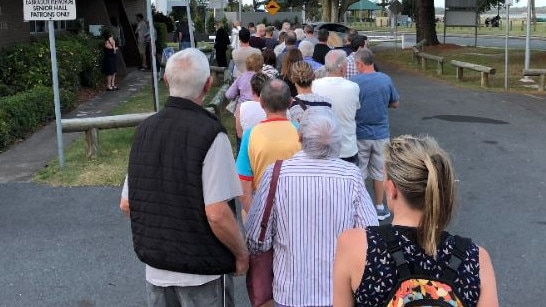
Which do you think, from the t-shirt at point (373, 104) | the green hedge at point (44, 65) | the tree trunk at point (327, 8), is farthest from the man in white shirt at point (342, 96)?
the tree trunk at point (327, 8)

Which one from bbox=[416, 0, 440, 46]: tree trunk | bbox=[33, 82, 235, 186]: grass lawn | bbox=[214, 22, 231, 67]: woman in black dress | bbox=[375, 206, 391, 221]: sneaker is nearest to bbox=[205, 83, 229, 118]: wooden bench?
bbox=[33, 82, 235, 186]: grass lawn

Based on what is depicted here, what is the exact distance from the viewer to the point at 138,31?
938 inches

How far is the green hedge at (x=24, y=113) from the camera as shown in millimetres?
10844

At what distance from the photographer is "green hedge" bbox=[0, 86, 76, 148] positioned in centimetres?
1084

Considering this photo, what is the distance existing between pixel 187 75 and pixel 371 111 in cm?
385

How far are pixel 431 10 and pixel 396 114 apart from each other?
1859 cm

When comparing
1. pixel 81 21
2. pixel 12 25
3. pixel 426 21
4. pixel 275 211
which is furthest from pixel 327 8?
pixel 275 211

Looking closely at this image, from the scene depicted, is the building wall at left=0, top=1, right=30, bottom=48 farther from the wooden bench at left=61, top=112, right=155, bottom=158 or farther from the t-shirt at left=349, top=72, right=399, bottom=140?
the t-shirt at left=349, top=72, right=399, bottom=140

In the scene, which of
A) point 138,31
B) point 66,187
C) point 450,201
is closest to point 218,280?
point 450,201

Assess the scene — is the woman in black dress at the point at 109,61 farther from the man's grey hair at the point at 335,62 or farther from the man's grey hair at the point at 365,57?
the man's grey hair at the point at 335,62

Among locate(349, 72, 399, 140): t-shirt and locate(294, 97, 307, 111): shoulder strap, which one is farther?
locate(349, 72, 399, 140): t-shirt

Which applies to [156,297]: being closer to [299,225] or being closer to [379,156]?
[299,225]

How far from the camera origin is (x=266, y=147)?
4.27 meters

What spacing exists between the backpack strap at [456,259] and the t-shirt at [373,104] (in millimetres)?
4443
